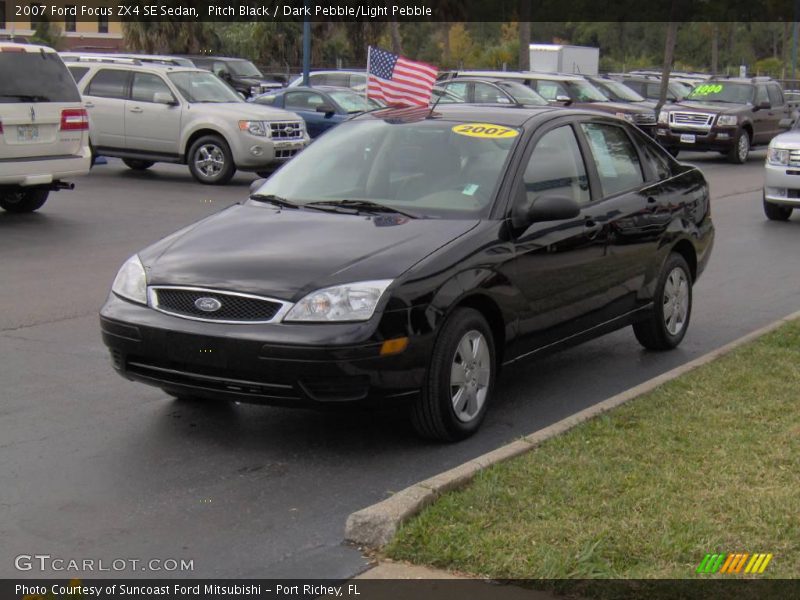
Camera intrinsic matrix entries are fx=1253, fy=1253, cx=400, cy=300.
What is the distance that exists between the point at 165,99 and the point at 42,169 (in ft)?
19.9

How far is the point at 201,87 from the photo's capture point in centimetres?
2097

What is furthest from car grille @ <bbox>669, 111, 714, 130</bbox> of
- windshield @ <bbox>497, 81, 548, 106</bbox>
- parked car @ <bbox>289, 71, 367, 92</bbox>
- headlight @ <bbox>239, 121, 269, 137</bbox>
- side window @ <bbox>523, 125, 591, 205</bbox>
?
side window @ <bbox>523, 125, 591, 205</bbox>

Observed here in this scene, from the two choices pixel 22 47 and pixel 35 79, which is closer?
Result: pixel 22 47

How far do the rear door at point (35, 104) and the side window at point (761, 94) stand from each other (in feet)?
60.3

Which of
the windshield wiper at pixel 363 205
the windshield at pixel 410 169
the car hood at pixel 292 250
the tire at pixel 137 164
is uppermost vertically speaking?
the windshield at pixel 410 169

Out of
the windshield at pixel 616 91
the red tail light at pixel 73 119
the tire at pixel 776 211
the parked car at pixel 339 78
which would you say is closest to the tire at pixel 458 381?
the red tail light at pixel 73 119

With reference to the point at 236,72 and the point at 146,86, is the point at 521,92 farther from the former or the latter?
the point at 236,72

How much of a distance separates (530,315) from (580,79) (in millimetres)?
22880

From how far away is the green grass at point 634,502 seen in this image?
4605mm

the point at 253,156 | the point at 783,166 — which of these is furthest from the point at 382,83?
the point at 783,166

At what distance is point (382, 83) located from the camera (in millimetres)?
18219

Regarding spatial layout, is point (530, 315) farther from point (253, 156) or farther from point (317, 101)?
point (317, 101)

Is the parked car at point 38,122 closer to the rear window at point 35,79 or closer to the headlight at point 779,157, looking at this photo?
the rear window at point 35,79

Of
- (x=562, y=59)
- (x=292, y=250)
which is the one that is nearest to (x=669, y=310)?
(x=292, y=250)
